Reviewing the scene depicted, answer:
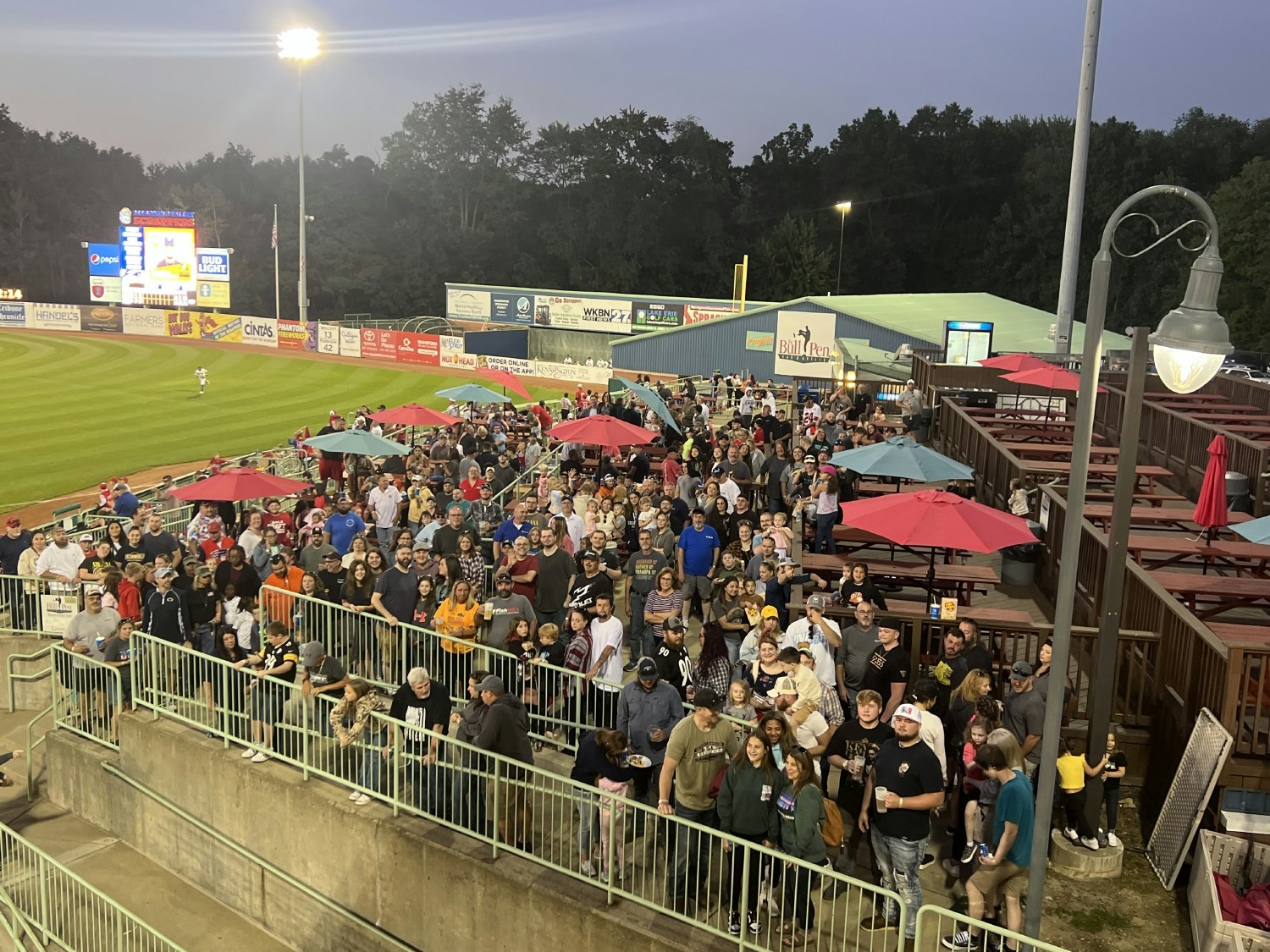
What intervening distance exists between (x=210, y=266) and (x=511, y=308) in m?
18.2

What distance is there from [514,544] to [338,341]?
170 ft

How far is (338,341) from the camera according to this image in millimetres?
61406

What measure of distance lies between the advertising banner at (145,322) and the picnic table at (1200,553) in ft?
216

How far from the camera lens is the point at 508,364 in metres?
56.1

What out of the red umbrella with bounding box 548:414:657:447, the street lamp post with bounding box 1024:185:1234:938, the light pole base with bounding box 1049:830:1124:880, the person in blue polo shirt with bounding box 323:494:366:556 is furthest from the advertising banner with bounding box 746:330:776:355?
the street lamp post with bounding box 1024:185:1234:938

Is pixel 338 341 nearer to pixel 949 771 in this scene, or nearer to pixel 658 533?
pixel 658 533

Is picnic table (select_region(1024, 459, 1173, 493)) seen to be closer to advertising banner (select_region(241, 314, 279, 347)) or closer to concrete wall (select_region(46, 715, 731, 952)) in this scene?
concrete wall (select_region(46, 715, 731, 952))

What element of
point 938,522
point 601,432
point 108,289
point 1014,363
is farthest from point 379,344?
point 938,522

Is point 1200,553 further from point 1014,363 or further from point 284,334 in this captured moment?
point 284,334

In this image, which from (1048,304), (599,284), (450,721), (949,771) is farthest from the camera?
(599,284)

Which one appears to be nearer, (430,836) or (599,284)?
(430,836)

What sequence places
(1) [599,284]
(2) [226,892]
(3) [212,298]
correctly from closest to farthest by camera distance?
(2) [226,892] < (3) [212,298] < (1) [599,284]

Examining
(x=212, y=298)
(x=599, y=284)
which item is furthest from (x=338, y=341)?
(x=599, y=284)

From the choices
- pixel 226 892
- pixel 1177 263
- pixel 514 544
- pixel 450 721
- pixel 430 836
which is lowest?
pixel 226 892
